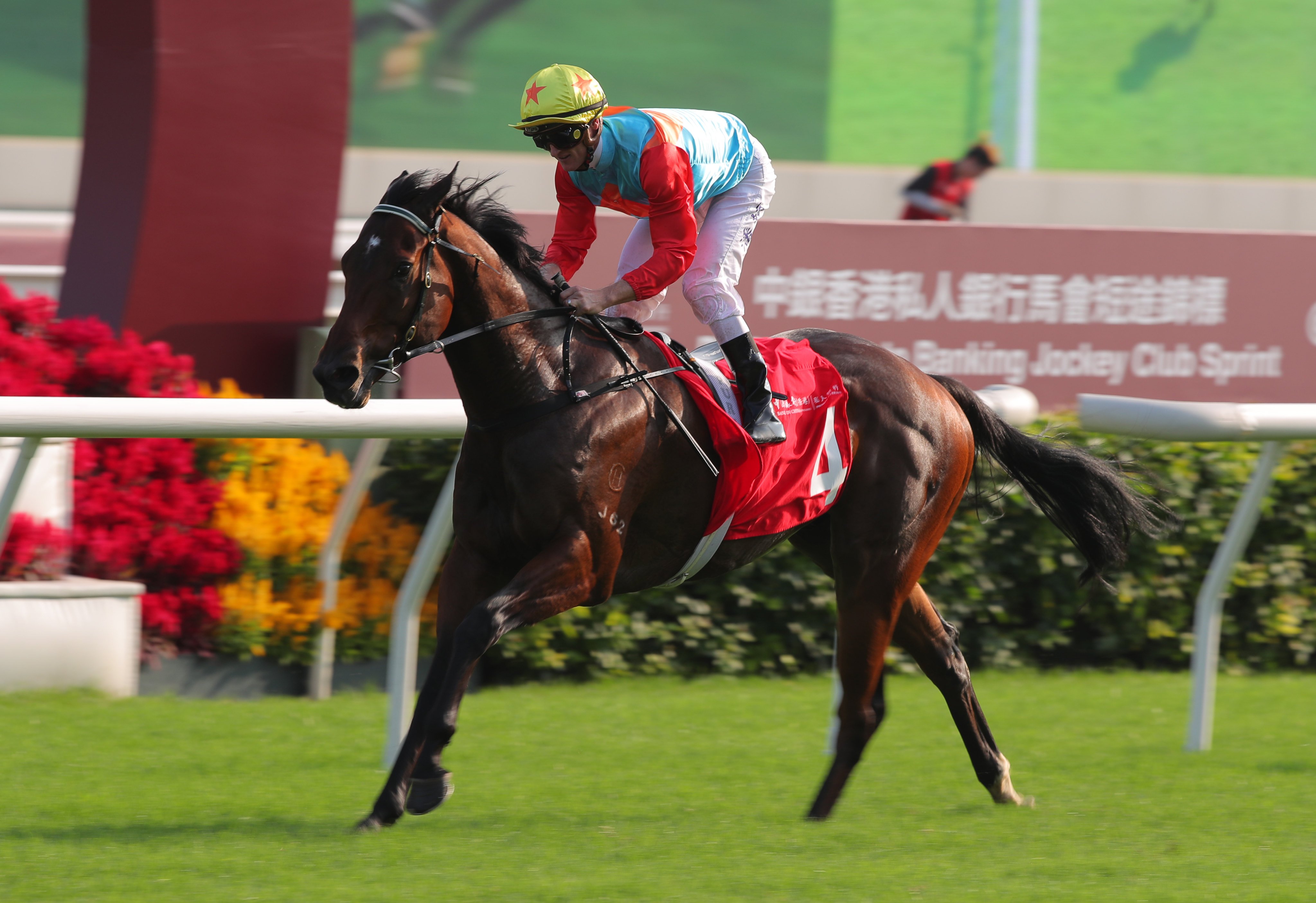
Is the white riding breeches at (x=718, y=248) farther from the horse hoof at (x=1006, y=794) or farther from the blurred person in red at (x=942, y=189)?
the blurred person in red at (x=942, y=189)

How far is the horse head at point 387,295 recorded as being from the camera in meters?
3.32

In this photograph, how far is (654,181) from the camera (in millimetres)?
3623

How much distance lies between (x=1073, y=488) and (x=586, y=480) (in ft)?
5.07

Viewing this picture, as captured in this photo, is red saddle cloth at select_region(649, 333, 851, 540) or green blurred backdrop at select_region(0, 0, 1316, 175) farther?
green blurred backdrop at select_region(0, 0, 1316, 175)

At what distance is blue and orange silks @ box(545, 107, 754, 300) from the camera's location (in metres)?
3.64

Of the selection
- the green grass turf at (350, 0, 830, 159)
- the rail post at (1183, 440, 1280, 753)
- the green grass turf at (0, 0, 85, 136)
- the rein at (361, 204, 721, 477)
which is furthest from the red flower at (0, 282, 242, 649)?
the green grass turf at (350, 0, 830, 159)

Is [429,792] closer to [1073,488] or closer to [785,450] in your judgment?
[785,450]

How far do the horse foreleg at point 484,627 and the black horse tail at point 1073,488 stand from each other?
1.37m

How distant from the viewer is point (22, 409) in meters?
3.72

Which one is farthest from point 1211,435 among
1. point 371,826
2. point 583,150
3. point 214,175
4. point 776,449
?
point 214,175

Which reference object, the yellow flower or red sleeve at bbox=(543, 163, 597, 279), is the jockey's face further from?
the yellow flower

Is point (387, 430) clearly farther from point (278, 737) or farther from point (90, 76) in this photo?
point (90, 76)

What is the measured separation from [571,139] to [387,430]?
35.3 inches

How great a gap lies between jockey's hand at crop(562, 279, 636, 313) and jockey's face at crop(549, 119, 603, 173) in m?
0.27
